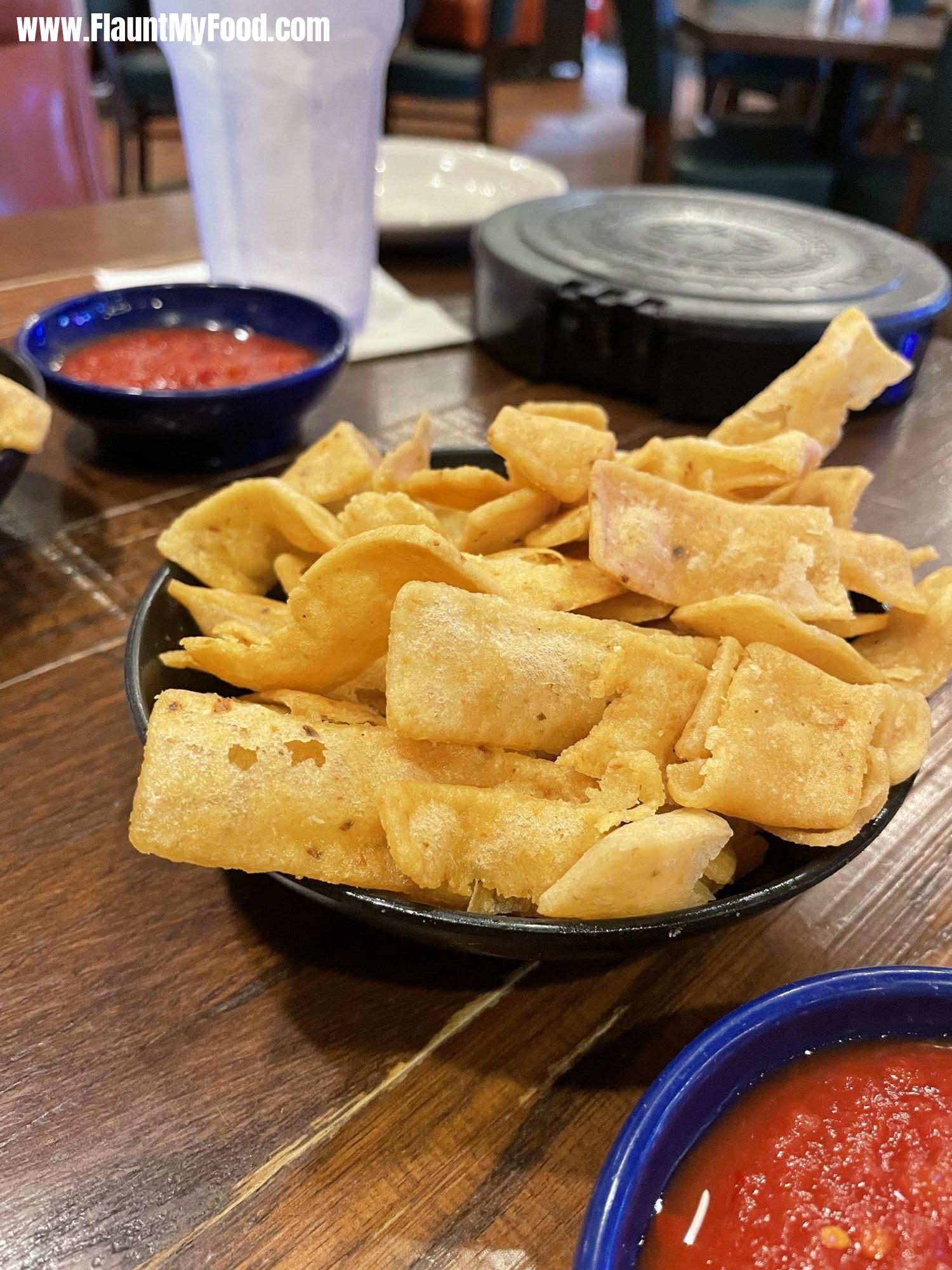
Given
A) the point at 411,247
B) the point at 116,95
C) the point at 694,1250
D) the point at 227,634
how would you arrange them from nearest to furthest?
1. the point at 694,1250
2. the point at 227,634
3. the point at 411,247
4. the point at 116,95

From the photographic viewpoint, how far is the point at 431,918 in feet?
1.63

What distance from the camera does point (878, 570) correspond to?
0.75 m

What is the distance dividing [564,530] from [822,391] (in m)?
0.31

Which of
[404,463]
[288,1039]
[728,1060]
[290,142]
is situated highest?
[290,142]

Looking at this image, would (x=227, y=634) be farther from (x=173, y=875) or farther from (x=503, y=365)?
(x=503, y=365)

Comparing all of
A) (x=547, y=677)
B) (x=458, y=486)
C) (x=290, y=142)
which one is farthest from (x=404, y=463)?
(x=290, y=142)

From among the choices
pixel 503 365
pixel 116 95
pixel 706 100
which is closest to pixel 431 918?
pixel 503 365

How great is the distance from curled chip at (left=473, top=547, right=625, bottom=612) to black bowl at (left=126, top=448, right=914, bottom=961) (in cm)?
20

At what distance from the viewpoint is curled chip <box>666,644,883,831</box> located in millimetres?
552

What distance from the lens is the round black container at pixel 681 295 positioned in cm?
135

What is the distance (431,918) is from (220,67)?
1314mm

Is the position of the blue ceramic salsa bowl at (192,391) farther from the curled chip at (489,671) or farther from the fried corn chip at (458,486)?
the curled chip at (489,671)

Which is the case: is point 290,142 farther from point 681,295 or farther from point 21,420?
point 21,420

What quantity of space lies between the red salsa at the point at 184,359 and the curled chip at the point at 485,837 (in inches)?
31.9
